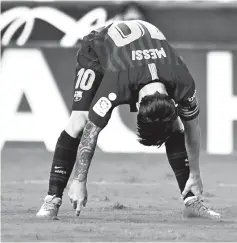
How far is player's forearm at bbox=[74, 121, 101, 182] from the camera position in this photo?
6.46m

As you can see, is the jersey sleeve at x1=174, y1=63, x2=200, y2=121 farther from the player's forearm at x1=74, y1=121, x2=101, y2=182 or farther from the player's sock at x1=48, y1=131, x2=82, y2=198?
the player's sock at x1=48, y1=131, x2=82, y2=198

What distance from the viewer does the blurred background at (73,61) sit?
47.1 feet

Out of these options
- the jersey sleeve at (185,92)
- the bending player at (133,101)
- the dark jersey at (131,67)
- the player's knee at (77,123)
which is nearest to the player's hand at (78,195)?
the bending player at (133,101)

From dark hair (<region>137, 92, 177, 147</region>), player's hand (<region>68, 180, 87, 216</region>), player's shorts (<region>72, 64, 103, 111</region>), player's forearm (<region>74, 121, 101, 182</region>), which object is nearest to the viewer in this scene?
dark hair (<region>137, 92, 177, 147</region>)

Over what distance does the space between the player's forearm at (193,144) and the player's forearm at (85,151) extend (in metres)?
0.80

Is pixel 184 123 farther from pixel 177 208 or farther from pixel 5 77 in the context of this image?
pixel 5 77

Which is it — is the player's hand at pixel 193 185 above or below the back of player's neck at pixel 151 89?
below

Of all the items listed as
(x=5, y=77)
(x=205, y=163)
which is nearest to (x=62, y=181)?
(x=205, y=163)

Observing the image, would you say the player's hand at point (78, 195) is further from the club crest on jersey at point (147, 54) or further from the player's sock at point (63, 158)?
→ the club crest on jersey at point (147, 54)

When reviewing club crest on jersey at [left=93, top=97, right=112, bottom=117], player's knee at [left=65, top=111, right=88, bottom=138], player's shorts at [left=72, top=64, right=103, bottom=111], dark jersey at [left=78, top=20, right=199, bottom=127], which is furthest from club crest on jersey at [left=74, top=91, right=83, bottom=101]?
club crest on jersey at [left=93, top=97, right=112, bottom=117]

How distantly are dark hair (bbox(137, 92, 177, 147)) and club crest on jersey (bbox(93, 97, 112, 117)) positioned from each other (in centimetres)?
23

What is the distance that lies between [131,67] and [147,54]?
0.23m

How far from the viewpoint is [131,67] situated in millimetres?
6398

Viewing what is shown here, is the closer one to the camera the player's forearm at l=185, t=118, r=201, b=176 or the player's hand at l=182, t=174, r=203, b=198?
the player's forearm at l=185, t=118, r=201, b=176
